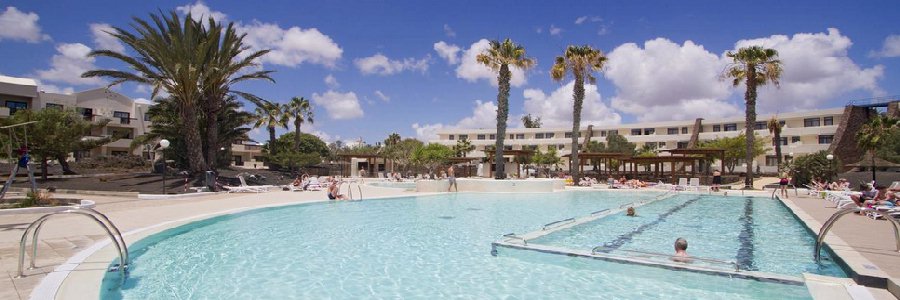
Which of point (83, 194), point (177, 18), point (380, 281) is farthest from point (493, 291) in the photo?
point (177, 18)

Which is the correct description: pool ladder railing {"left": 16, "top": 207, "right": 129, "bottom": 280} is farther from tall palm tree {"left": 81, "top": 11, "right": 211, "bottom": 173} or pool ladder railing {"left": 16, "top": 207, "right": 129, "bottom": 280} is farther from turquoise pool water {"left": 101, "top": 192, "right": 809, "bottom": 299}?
tall palm tree {"left": 81, "top": 11, "right": 211, "bottom": 173}

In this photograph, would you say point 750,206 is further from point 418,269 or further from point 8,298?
point 8,298

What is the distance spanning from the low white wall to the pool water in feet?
26.1

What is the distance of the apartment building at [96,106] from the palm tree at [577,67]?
29030 millimetres

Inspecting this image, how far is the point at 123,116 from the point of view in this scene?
49188 mm

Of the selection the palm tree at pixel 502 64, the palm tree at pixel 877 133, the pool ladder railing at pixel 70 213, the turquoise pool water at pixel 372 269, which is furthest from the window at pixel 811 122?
the pool ladder railing at pixel 70 213

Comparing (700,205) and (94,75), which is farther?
(94,75)

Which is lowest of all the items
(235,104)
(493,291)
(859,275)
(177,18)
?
(493,291)

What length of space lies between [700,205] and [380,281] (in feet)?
52.0

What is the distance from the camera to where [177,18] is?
21562mm

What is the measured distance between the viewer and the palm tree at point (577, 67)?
2997 cm

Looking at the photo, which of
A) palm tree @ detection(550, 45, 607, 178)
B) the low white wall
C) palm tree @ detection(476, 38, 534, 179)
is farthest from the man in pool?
palm tree @ detection(550, 45, 607, 178)

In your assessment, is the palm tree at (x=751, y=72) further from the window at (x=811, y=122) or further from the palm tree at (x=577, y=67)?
the window at (x=811, y=122)

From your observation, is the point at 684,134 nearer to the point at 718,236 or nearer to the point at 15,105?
the point at 718,236
